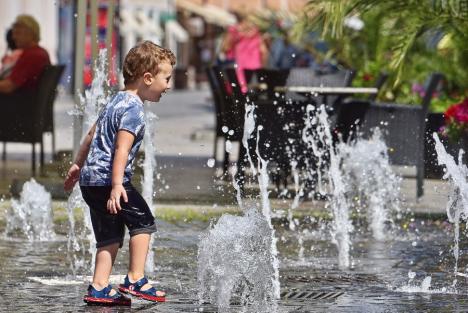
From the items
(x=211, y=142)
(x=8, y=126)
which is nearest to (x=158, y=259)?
(x=8, y=126)

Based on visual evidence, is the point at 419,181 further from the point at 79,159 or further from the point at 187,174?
the point at 79,159

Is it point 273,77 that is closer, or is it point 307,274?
point 307,274

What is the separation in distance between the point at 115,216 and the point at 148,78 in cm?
64

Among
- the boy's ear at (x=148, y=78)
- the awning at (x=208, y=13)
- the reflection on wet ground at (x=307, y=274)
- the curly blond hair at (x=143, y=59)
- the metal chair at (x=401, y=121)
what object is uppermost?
the awning at (x=208, y=13)

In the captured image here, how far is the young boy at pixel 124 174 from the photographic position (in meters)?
7.16

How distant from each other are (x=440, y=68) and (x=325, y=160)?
542 centimetres

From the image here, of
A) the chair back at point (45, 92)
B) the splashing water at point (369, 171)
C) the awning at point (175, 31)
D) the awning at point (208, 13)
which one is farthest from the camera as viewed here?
the awning at point (208, 13)

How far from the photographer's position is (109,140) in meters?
7.19

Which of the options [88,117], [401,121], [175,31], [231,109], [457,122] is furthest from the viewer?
[175,31]

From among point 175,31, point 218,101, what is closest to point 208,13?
point 175,31

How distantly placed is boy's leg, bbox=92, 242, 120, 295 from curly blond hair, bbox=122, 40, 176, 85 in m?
0.77

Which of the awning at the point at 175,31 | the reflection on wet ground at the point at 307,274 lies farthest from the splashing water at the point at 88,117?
the awning at the point at 175,31

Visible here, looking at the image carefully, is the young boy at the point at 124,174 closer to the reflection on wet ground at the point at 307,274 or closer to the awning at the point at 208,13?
the reflection on wet ground at the point at 307,274

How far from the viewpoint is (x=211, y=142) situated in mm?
21234
